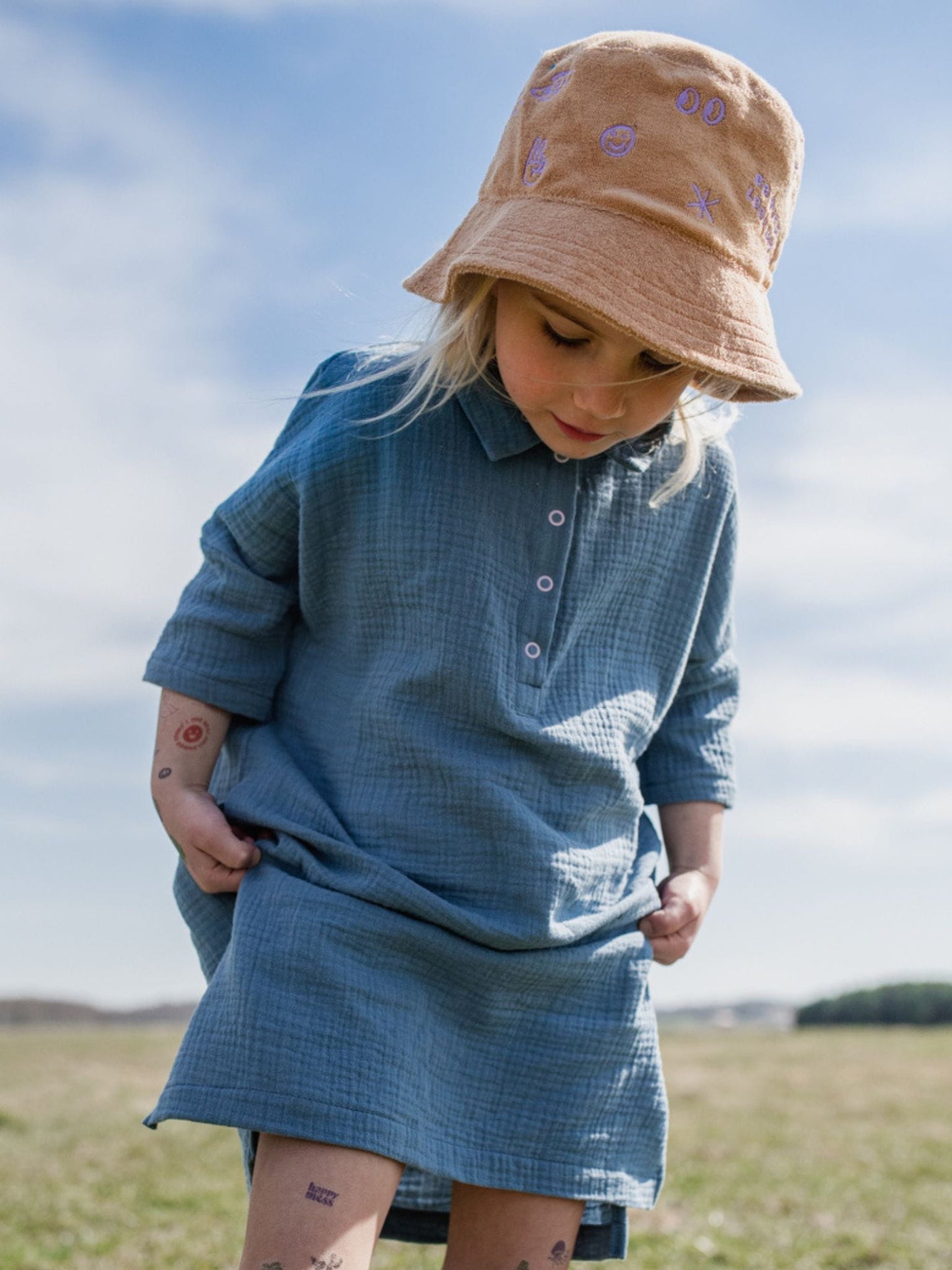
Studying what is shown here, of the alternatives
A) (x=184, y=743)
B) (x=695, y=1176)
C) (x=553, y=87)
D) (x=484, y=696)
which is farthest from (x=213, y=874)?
(x=695, y=1176)

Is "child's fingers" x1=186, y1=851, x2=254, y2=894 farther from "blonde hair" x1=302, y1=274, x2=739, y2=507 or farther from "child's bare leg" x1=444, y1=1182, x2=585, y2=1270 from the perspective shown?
"blonde hair" x1=302, y1=274, x2=739, y2=507

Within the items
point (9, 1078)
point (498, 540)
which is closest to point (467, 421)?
point (498, 540)

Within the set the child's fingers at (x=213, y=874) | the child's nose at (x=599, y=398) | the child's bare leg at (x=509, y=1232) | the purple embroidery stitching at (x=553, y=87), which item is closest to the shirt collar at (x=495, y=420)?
the child's nose at (x=599, y=398)

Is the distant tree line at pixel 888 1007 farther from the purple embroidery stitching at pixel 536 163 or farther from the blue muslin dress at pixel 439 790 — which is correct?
the purple embroidery stitching at pixel 536 163

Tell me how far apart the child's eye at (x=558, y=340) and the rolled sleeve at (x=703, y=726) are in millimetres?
580

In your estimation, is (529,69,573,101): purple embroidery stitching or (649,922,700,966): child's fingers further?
(649,922,700,966): child's fingers

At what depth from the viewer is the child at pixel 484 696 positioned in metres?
1.87

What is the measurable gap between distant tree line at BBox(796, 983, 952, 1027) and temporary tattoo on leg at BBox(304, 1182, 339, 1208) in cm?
1391

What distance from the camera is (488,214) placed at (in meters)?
2.06

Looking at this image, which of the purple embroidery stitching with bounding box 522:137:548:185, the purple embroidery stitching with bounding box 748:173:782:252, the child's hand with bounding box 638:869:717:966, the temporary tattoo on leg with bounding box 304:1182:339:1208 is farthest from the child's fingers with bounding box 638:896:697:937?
the purple embroidery stitching with bounding box 522:137:548:185

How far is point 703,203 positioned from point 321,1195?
1.47m

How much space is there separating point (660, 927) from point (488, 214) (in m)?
1.18

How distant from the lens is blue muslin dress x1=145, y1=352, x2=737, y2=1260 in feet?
6.12

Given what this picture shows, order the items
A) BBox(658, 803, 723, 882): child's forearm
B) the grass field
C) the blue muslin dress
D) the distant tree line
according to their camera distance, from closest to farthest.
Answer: the blue muslin dress < BBox(658, 803, 723, 882): child's forearm < the grass field < the distant tree line
